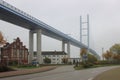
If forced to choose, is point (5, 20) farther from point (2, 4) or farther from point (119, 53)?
point (119, 53)

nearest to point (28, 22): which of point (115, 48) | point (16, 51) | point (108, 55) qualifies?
point (16, 51)

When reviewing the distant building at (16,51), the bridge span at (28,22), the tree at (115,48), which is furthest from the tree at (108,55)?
the distant building at (16,51)

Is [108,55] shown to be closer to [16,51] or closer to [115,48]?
[115,48]

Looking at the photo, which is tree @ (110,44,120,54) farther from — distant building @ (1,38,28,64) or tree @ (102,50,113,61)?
distant building @ (1,38,28,64)

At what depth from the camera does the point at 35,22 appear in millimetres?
89938

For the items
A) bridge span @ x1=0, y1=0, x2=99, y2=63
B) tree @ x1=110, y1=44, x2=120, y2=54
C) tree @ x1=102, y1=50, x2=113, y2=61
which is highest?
bridge span @ x1=0, y1=0, x2=99, y2=63

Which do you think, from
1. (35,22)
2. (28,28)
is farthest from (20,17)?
(28,28)

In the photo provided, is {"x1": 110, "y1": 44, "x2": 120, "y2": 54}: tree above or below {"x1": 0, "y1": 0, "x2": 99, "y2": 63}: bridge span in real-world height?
below

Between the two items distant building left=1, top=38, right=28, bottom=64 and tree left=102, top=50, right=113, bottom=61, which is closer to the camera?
distant building left=1, top=38, right=28, bottom=64

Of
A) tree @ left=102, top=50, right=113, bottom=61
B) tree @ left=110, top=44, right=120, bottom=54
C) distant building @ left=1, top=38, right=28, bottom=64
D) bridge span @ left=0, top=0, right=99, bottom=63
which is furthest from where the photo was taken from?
tree @ left=110, top=44, right=120, bottom=54

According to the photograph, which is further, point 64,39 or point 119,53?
point 119,53

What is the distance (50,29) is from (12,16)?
29.6 meters

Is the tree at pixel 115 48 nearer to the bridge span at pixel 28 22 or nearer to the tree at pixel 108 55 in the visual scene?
the tree at pixel 108 55

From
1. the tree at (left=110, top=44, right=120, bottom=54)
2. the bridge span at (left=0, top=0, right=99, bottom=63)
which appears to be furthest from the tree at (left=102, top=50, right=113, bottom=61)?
the bridge span at (left=0, top=0, right=99, bottom=63)
